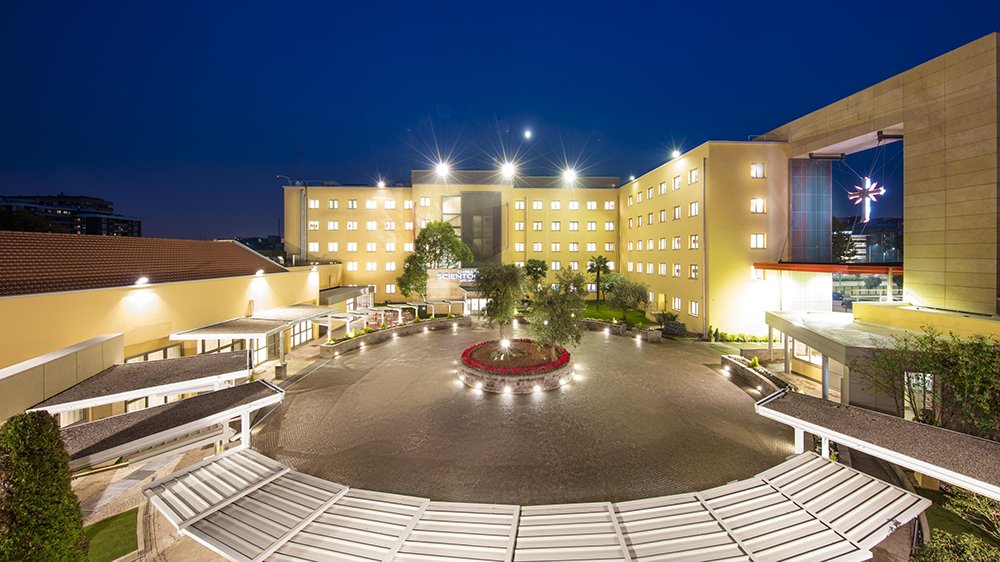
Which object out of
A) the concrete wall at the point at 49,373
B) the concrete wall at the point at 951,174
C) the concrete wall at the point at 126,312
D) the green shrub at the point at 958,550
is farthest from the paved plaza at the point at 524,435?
the concrete wall at the point at 951,174

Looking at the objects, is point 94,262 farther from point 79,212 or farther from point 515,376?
point 79,212

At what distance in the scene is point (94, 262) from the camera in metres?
14.4

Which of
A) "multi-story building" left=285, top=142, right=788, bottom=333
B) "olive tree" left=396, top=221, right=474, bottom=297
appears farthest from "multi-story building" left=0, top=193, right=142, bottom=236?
"olive tree" left=396, top=221, right=474, bottom=297

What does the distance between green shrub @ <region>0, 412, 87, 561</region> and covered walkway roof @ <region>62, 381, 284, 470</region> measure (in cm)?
109

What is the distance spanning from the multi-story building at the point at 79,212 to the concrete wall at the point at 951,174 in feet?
494

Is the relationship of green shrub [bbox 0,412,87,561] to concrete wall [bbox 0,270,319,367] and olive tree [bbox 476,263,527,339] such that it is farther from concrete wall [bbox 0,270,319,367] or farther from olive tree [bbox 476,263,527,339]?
olive tree [bbox 476,263,527,339]

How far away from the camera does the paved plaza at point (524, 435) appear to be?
33.2ft

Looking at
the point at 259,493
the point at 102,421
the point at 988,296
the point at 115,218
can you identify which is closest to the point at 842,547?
the point at 259,493

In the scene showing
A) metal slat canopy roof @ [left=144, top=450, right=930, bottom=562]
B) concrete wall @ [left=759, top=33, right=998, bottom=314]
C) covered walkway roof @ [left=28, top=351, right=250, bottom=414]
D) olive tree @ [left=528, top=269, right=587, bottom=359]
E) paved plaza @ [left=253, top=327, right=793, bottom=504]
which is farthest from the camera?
olive tree @ [left=528, top=269, right=587, bottom=359]

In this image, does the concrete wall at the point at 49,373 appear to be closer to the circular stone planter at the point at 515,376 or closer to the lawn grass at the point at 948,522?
the circular stone planter at the point at 515,376

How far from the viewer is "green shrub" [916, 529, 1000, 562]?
5523mm

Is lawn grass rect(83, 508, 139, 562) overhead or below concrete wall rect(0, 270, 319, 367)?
below

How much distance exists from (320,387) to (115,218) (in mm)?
163056

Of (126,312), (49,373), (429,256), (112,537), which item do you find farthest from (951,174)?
(429,256)
